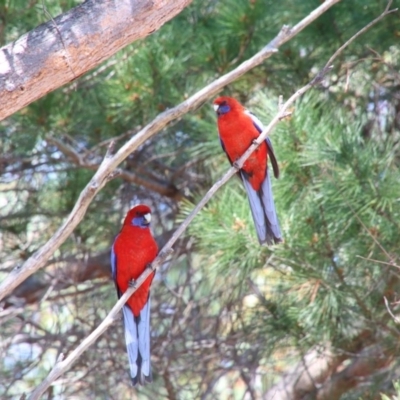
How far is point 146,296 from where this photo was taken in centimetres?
347

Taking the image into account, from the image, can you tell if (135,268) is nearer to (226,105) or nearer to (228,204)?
(228,204)


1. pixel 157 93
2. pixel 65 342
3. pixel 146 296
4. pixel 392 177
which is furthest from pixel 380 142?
pixel 65 342

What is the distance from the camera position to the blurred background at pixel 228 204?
139 inches

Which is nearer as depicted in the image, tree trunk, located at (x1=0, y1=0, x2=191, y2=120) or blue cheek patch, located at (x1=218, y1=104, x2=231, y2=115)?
tree trunk, located at (x1=0, y1=0, x2=191, y2=120)

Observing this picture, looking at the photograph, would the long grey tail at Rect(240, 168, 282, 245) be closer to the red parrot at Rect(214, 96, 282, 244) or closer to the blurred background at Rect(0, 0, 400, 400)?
the red parrot at Rect(214, 96, 282, 244)

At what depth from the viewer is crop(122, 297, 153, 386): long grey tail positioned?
312 cm

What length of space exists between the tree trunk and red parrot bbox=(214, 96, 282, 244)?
112 centimetres

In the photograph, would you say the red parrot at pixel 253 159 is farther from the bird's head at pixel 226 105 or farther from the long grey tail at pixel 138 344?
the long grey tail at pixel 138 344

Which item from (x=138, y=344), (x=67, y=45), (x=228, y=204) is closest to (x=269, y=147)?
(x=228, y=204)

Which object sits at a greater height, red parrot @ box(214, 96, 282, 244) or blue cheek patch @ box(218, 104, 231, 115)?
blue cheek patch @ box(218, 104, 231, 115)

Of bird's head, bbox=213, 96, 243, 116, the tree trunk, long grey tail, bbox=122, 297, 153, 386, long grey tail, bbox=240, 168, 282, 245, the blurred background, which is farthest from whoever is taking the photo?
bird's head, bbox=213, 96, 243, 116

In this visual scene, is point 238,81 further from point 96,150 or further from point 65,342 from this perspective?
point 65,342

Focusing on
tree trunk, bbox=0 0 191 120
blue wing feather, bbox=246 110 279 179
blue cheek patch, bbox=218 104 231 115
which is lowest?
blue wing feather, bbox=246 110 279 179

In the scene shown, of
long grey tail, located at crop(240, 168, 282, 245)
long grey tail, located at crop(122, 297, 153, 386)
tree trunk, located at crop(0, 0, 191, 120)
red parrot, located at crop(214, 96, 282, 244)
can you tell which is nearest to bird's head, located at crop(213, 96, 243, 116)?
red parrot, located at crop(214, 96, 282, 244)
